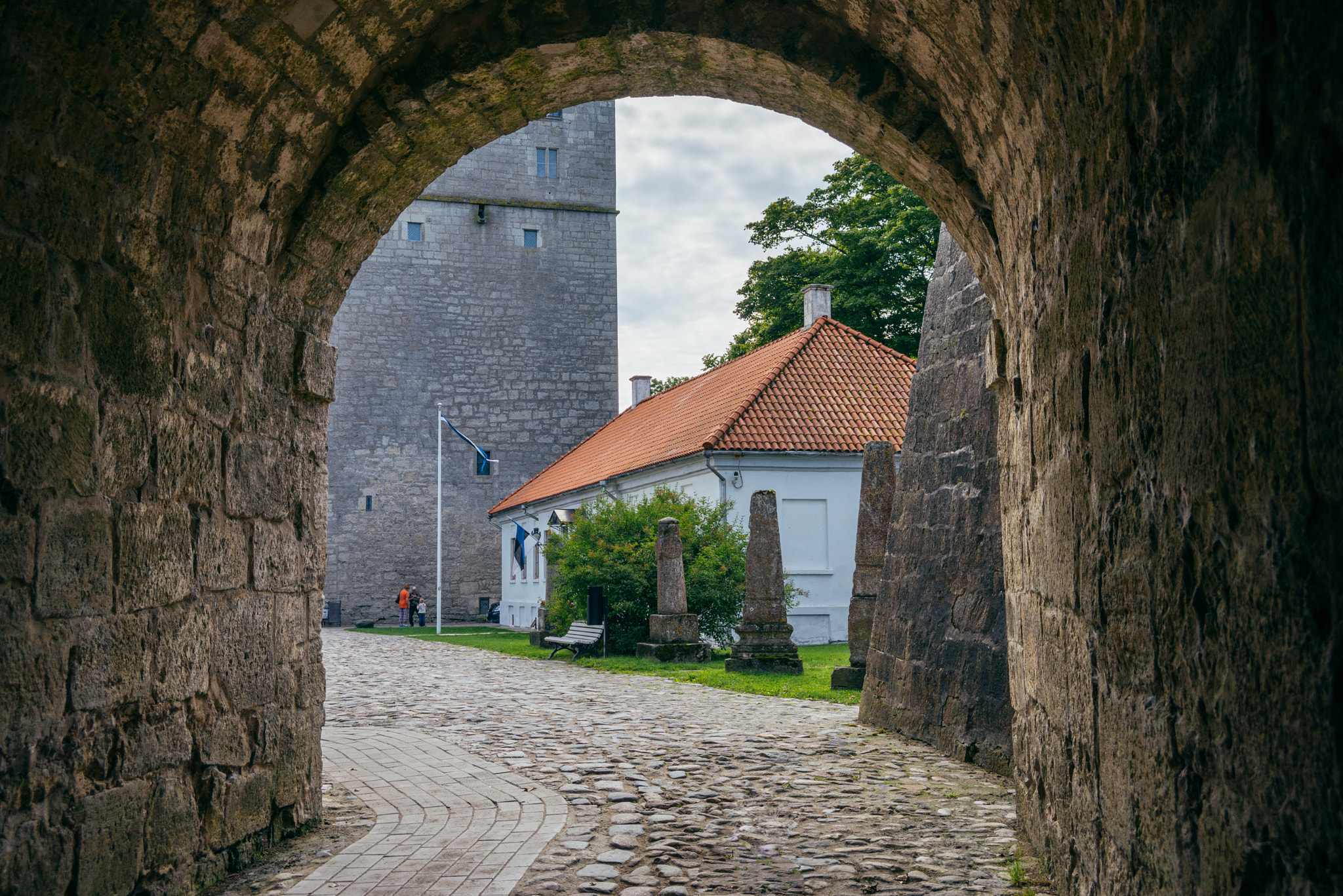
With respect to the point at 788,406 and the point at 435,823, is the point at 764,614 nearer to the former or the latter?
the point at 788,406

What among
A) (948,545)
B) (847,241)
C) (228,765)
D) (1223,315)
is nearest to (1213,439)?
(1223,315)

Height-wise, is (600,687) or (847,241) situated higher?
(847,241)

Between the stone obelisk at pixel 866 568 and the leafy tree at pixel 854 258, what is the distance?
17564 mm

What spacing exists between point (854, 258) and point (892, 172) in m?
24.7

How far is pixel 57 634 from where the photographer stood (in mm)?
3176

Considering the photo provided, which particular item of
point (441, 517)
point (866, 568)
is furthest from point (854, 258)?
point (866, 568)

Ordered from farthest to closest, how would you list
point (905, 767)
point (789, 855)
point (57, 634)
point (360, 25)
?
point (905, 767), point (789, 855), point (360, 25), point (57, 634)

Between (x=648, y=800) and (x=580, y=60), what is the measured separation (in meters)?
3.86

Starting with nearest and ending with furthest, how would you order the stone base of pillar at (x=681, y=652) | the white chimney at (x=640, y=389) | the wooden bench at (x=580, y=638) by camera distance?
the stone base of pillar at (x=681, y=652)
the wooden bench at (x=580, y=638)
the white chimney at (x=640, y=389)

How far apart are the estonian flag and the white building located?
3.37 m

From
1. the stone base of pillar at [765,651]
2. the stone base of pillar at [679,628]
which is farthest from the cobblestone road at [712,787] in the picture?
the stone base of pillar at [679,628]

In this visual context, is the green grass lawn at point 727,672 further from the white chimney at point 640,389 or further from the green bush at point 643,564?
the white chimney at point 640,389

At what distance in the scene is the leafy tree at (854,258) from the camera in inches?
1132

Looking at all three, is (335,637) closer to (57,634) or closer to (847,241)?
(847,241)
